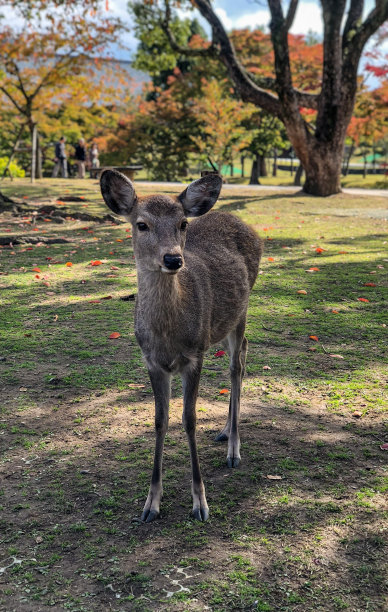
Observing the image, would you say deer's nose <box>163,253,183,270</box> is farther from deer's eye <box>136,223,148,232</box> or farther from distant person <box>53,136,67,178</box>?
distant person <box>53,136,67,178</box>

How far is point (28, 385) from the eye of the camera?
5.31 m

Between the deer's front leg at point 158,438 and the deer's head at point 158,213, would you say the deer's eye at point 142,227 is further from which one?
the deer's front leg at point 158,438

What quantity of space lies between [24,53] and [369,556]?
81.6 ft

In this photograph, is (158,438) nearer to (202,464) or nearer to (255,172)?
(202,464)

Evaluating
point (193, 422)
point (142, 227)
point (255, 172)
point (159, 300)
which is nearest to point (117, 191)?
point (142, 227)

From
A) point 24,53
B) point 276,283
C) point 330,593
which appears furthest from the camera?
point 24,53

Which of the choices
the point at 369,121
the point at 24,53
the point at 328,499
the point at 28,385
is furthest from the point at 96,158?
the point at 328,499

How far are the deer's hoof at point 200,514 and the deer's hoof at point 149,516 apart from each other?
0.76 ft

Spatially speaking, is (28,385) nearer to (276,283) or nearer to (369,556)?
(369,556)

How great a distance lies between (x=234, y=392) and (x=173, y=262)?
153cm

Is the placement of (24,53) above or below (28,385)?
above

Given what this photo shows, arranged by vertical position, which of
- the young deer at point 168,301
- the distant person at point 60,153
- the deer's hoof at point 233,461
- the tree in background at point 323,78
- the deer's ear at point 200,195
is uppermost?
the tree in background at point 323,78

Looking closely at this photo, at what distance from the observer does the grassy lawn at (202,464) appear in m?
3.03

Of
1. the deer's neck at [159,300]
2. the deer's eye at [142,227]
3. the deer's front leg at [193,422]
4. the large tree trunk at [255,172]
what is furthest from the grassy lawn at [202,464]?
the large tree trunk at [255,172]
